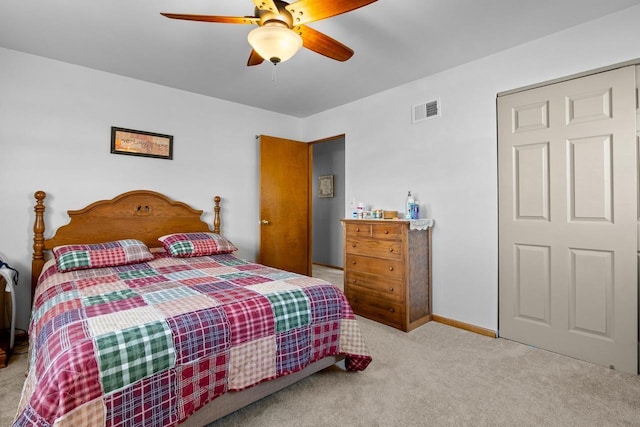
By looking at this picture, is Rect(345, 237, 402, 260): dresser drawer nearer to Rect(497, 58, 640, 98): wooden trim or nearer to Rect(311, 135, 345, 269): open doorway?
Rect(497, 58, 640, 98): wooden trim

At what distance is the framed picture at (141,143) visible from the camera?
324 cm

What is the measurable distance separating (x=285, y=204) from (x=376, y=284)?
1775 mm

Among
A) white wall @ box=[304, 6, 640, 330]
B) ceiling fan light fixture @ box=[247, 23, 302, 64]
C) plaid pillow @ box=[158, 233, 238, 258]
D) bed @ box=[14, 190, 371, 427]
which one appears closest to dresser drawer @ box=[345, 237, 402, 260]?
white wall @ box=[304, 6, 640, 330]

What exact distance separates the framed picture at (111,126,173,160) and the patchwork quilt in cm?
145

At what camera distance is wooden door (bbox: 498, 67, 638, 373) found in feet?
7.19

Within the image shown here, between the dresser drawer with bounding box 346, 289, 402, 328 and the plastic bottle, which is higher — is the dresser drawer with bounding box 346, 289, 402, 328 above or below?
below

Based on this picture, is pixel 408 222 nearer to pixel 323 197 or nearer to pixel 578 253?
pixel 578 253

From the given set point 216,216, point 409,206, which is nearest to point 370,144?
point 409,206

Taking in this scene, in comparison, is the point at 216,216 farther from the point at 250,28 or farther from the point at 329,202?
the point at 329,202

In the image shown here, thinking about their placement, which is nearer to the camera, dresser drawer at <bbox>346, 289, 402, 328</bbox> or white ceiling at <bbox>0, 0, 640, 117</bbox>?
white ceiling at <bbox>0, 0, 640, 117</bbox>

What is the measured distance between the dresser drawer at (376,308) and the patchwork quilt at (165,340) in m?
1.00

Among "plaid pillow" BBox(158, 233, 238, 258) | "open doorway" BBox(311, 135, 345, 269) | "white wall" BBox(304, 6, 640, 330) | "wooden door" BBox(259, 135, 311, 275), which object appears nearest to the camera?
"white wall" BBox(304, 6, 640, 330)

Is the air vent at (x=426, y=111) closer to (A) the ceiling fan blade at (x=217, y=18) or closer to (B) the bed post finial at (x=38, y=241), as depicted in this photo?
(A) the ceiling fan blade at (x=217, y=18)

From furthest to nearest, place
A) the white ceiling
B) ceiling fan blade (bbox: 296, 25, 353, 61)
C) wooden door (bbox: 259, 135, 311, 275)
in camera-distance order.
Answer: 1. wooden door (bbox: 259, 135, 311, 275)
2. the white ceiling
3. ceiling fan blade (bbox: 296, 25, 353, 61)
